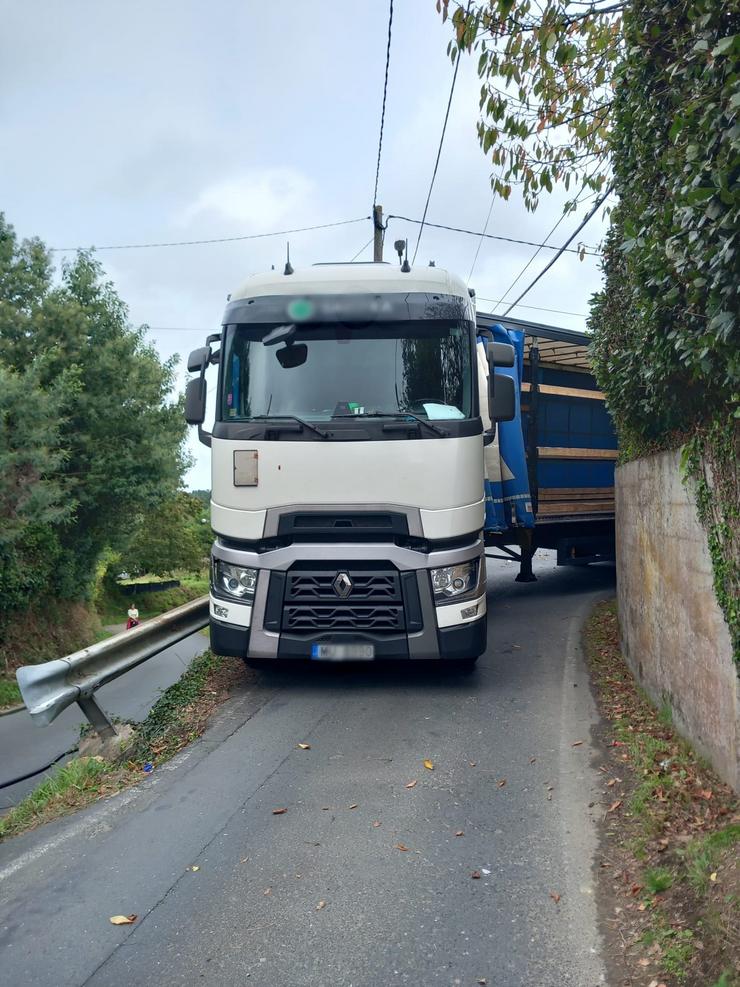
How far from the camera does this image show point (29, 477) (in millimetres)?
20938

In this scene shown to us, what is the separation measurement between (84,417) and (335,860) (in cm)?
2296

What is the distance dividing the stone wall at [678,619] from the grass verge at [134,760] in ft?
11.7

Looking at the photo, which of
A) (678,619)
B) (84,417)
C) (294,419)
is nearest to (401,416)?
(294,419)

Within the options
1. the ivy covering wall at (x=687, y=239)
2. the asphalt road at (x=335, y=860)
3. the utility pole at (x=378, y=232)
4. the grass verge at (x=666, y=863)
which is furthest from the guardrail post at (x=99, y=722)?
the utility pole at (x=378, y=232)

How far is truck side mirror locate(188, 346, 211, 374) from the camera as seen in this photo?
7.95 metres

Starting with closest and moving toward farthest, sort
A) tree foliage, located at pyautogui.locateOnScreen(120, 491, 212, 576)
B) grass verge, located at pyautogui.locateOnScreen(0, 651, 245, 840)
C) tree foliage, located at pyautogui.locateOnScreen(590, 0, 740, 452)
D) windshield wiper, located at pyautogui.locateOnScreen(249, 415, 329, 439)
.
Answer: tree foliage, located at pyautogui.locateOnScreen(590, 0, 740, 452), grass verge, located at pyautogui.locateOnScreen(0, 651, 245, 840), windshield wiper, located at pyautogui.locateOnScreen(249, 415, 329, 439), tree foliage, located at pyautogui.locateOnScreen(120, 491, 212, 576)

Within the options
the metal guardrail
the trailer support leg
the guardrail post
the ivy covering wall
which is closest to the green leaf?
the ivy covering wall

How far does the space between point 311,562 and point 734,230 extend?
4353mm

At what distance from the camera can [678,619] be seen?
5.90 m

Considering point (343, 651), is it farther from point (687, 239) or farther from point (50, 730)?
point (50, 730)

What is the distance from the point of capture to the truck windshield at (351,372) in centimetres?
738

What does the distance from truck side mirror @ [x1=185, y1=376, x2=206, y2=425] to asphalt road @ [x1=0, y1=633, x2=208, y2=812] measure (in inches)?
153

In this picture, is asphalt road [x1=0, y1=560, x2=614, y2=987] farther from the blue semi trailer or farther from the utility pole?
the utility pole

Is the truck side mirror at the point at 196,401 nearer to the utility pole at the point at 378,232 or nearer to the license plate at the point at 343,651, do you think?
the license plate at the point at 343,651
